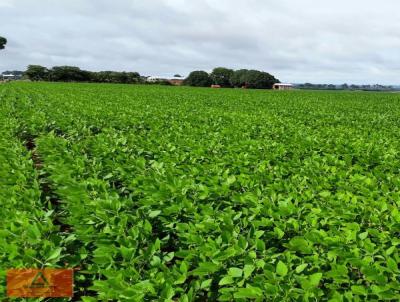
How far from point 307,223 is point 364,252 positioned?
23.5 inches

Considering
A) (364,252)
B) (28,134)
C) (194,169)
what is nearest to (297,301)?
(364,252)

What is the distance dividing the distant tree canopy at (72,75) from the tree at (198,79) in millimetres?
13452

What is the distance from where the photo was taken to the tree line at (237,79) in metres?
106

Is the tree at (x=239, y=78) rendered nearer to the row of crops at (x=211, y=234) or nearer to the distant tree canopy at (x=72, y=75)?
the distant tree canopy at (x=72, y=75)

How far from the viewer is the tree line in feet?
347

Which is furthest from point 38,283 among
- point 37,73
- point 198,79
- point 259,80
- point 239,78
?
point 37,73

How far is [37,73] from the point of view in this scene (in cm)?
10562

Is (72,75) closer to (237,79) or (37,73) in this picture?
(37,73)

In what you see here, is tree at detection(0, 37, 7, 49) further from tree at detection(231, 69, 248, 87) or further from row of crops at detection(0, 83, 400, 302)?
row of crops at detection(0, 83, 400, 302)

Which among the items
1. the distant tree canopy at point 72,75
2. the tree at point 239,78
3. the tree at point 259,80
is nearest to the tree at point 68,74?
the distant tree canopy at point 72,75

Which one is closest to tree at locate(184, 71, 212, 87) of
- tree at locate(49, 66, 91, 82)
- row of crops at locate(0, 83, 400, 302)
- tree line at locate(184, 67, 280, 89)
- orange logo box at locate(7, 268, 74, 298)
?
tree line at locate(184, 67, 280, 89)

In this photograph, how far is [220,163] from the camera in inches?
211

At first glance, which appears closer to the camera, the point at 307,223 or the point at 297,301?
the point at 297,301

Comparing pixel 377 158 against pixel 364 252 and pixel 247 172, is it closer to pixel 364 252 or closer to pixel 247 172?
pixel 247 172
